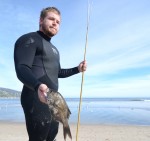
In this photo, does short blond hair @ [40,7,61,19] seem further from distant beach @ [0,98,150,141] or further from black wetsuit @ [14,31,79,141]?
distant beach @ [0,98,150,141]

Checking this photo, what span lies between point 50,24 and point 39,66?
1.74 feet

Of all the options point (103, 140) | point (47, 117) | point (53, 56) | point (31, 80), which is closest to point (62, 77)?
point (53, 56)

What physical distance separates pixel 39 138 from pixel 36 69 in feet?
2.60

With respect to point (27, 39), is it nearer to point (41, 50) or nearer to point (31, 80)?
point (41, 50)

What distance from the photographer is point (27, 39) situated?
3.24 meters

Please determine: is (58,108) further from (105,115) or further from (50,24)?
(105,115)

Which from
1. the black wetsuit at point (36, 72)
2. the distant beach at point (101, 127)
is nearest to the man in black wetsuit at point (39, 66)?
the black wetsuit at point (36, 72)

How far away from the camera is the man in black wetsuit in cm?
313

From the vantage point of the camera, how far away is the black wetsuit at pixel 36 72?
10.2 feet

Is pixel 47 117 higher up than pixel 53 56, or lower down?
lower down

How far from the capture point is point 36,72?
3.32 m

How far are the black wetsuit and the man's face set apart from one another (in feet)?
0.25

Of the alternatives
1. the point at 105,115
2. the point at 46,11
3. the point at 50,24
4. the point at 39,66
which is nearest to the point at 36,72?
the point at 39,66

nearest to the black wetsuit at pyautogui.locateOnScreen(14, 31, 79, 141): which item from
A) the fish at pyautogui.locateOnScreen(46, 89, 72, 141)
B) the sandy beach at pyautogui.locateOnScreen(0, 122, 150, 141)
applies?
the fish at pyautogui.locateOnScreen(46, 89, 72, 141)
